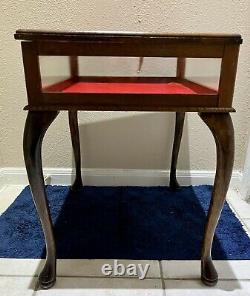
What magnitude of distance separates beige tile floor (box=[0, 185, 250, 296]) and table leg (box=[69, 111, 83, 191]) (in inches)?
18.2

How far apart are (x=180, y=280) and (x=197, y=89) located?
529 mm

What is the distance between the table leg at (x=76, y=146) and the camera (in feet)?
3.78

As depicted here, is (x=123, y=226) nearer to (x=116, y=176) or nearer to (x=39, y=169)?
(x=116, y=176)

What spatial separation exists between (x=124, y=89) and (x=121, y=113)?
545mm

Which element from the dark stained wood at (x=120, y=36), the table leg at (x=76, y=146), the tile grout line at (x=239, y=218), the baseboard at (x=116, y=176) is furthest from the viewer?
the baseboard at (x=116, y=176)

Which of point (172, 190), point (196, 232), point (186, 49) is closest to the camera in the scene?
point (186, 49)

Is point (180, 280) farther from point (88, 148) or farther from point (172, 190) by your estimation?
point (88, 148)

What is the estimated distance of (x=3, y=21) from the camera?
113 cm

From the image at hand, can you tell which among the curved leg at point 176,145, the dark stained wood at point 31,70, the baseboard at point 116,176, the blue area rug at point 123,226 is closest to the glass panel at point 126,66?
the dark stained wood at point 31,70

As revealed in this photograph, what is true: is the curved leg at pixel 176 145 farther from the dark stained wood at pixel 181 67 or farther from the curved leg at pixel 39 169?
the curved leg at pixel 39 169

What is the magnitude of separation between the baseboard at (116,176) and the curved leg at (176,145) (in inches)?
1.9

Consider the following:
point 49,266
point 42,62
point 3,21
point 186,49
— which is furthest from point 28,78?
point 3,21

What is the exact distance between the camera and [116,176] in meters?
1.34

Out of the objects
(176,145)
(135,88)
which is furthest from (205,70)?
(176,145)
